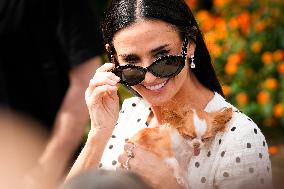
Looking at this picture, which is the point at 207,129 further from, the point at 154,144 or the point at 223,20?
the point at 223,20

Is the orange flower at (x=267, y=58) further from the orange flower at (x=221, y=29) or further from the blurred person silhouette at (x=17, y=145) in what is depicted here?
the blurred person silhouette at (x=17, y=145)

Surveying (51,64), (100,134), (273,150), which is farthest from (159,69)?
(273,150)

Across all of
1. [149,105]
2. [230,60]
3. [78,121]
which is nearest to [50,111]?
[78,121]

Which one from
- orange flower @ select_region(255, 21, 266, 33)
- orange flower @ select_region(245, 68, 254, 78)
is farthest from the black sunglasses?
orange flower @ select_region(255, 21, 266, 33)

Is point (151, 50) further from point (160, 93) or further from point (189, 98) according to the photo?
point (189, 98)

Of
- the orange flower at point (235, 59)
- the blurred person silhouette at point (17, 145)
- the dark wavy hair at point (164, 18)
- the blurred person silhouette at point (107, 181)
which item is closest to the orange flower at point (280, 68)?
the orange flower at point (235, 59)

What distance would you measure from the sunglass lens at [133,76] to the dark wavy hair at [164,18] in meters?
0.18

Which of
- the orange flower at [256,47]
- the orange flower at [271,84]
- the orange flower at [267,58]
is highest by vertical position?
the orange flower at [256,47]

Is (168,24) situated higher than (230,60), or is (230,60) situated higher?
(168,24)

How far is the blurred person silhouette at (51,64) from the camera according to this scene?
11.6ft

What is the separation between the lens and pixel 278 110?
4934mm

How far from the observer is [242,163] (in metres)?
2.47

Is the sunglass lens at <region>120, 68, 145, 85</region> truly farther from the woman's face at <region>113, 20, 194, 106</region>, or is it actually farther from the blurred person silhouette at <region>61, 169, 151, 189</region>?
the blurred person silhouette at <region>61, 169, 151, 189</region>

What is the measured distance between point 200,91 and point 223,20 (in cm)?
328
